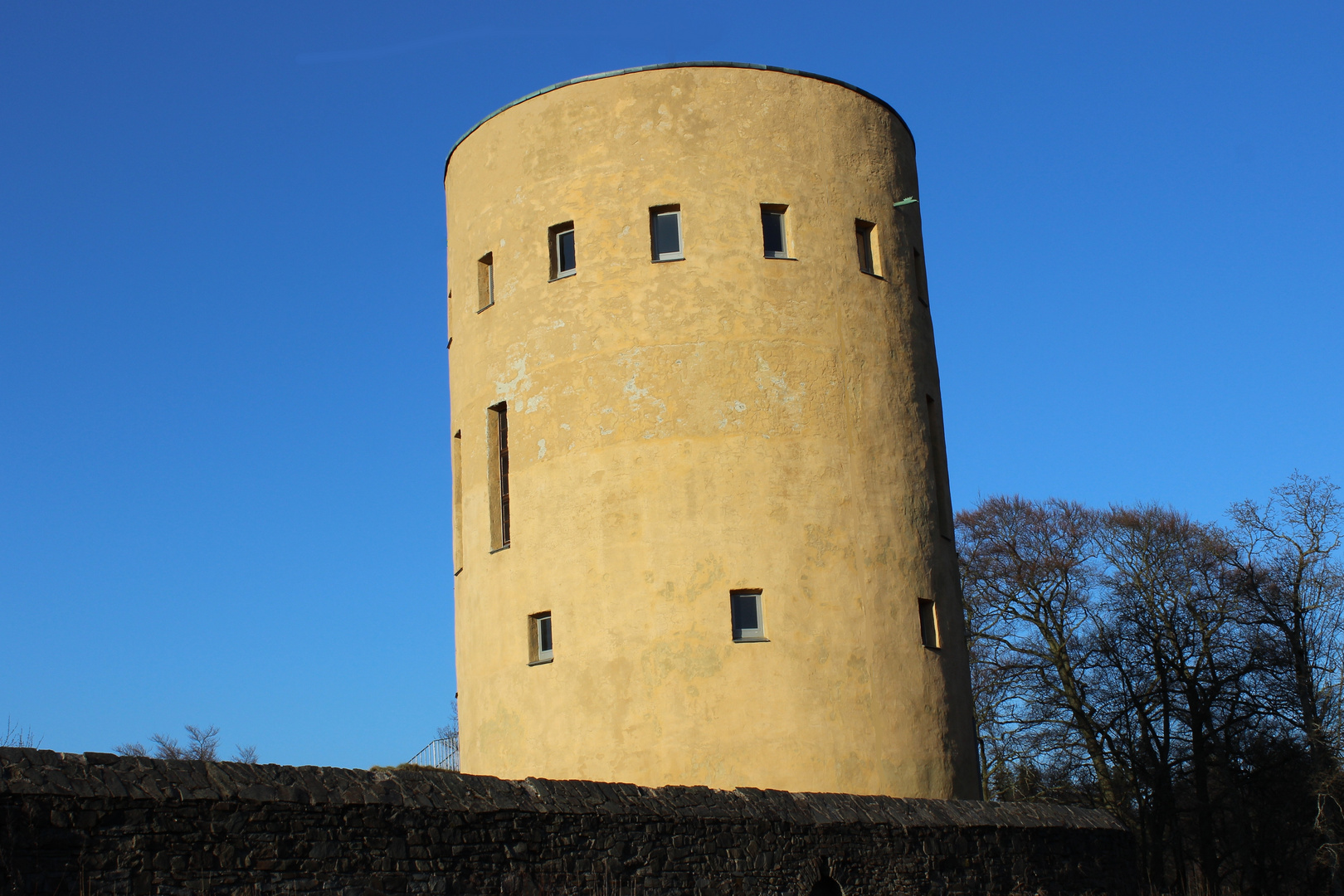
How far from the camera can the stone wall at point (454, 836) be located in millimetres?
8969

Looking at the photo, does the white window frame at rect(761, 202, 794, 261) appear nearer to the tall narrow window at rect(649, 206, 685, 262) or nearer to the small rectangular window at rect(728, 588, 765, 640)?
the tall narrow window at rect(649, 206, 685, 262)

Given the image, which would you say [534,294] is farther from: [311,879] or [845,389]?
[311,879]

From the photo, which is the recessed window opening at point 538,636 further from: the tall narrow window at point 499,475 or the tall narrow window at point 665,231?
the tall narrow window at point 665,231

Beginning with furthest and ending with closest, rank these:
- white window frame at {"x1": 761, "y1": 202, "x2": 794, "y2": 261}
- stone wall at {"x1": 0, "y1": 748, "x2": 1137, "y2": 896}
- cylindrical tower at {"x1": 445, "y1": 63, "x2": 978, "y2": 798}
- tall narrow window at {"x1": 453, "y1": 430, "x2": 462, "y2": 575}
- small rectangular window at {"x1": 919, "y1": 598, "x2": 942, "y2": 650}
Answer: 1. tall narrow window at {"x1": 453, "y1": 430, "x2": 462, "y2": 575}
2. white window frame at {"x1": 761, "y1": 202, "x2": 794, "y2": 261}
3. small rectangular window at {"x1": 919, "y1": 598, "x2": 942, "y2": 650}
4. cylindrical tower at {"x1": 445, "y1": 63, "x2": 978, "y2": 798}
5. stone wall at {"x1": 0, "y1": 748, "x2": 1137, "y2": 896}

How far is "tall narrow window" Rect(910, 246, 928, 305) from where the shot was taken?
2155cm

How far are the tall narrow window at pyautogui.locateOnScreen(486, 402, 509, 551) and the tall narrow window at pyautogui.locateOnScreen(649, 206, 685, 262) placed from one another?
→ 323 cm

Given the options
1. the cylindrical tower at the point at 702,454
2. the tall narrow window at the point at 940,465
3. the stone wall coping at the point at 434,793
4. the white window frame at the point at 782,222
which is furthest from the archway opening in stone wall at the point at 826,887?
the white window frame at the point at 782,222

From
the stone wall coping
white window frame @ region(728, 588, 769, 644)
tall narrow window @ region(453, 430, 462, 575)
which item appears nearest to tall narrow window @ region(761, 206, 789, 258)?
white window frame @ region(728, 588, 769, 644)

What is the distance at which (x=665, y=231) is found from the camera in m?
19.8

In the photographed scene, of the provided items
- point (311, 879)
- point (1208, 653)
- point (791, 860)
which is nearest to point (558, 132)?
point (791, 860)

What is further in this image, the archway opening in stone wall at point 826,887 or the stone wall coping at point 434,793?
the archway opening in stone wall at point 826,887

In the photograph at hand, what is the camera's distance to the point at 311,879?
10.0 meters

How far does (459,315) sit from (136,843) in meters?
13.2

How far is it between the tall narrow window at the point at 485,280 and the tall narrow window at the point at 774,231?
418 centimetres
